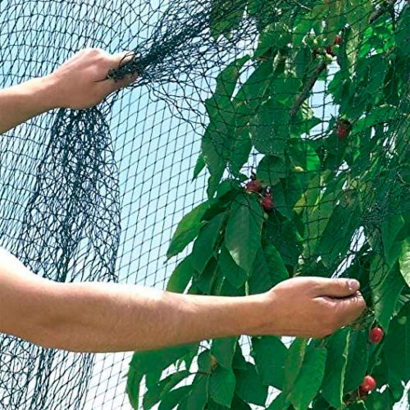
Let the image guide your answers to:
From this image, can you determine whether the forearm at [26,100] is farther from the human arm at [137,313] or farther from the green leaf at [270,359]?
the human arm at [137,313]

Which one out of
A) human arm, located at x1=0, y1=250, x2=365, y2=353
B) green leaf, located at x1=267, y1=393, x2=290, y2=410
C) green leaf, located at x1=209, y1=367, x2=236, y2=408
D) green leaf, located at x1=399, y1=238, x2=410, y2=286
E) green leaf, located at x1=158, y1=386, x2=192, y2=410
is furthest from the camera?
green leaf, located at x1=158, y1=386, x2=192, y2=410

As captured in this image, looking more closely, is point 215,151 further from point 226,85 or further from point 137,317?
point 137,317

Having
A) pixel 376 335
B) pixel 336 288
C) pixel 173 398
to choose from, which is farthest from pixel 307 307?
pixel 173 398

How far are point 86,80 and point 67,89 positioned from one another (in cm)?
4

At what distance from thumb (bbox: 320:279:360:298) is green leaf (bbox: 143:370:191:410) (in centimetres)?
81

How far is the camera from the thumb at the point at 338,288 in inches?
66.6

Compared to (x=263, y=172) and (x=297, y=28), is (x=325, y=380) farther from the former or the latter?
(x=297, y=28)

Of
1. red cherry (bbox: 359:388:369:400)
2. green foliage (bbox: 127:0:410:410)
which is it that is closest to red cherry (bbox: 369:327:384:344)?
green foliage (bbox: 127:0:410:410)

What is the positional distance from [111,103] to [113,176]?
0.13m

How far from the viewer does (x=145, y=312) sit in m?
1.64

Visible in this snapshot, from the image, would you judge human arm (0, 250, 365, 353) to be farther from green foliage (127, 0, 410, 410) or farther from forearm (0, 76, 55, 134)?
forearm (0, 76, 55, 134)

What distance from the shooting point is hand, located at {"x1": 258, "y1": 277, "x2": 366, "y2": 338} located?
1663mm

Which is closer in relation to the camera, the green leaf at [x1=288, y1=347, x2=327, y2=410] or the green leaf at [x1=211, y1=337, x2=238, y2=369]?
the green leaf at [x1=288, y1=347, x2=327, y2=410]

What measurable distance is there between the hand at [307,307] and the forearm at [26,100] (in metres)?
0.72
